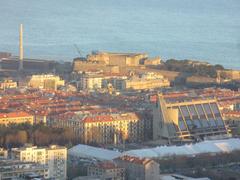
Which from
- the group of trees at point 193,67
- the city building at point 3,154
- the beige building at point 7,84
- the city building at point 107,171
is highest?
the group of trees at point 193,67

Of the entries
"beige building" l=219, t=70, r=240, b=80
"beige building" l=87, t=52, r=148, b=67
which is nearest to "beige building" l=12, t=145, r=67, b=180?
"beige building" l=219, t=70, r=240, b=80

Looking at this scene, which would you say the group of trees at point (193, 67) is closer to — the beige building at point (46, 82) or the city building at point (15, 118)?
the beige building at point (46, 82)

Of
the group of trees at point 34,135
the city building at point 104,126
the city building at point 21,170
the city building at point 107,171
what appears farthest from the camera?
the city building at point 104,126

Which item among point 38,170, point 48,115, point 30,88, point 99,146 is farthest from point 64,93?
point 38,170

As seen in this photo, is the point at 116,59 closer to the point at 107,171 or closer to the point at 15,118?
the point at 15,118

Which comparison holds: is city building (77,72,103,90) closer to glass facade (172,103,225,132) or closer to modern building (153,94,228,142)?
modern building (153,94,228,142)

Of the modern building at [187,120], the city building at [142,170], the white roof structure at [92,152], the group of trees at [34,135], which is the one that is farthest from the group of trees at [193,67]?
the city building at [142,170]

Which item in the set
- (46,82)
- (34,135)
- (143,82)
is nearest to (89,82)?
(46,82)
